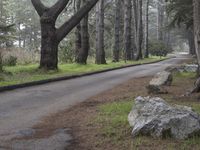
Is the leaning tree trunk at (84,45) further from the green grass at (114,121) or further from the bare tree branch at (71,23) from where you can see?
the green grass at (114,121)

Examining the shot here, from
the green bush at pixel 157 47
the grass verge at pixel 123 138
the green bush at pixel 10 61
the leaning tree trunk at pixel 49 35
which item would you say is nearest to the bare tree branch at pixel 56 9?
the leaning tree trunk at pixel 49 35

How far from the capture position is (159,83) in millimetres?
13961

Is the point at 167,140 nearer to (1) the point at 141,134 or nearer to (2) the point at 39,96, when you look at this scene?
(1) the point at 141,134

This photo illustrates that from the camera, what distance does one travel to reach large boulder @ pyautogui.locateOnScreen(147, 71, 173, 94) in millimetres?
12438

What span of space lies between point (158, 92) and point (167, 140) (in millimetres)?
6237

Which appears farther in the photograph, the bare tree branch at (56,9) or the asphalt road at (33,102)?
the bare tree branch at (56,9)

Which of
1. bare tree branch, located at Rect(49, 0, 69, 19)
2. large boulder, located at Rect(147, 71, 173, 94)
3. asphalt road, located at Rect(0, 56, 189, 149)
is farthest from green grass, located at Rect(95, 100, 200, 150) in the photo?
bare tree branch, located at Rect(49, 0, 69, 19)

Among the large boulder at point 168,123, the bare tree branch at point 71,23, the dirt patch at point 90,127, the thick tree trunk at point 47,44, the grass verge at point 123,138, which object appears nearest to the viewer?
the grass verge at point 123,138

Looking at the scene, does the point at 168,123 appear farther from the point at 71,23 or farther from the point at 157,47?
the point at 157,47

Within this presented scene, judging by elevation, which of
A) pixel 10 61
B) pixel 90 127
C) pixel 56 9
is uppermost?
pixel 56 9

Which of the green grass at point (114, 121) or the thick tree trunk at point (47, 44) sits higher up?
the thick tree trunk at point (47, 44)

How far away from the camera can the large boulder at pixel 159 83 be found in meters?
12.4

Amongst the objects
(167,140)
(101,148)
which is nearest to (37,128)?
(101,148)

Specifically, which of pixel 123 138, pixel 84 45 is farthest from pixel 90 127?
pixel 84 45
